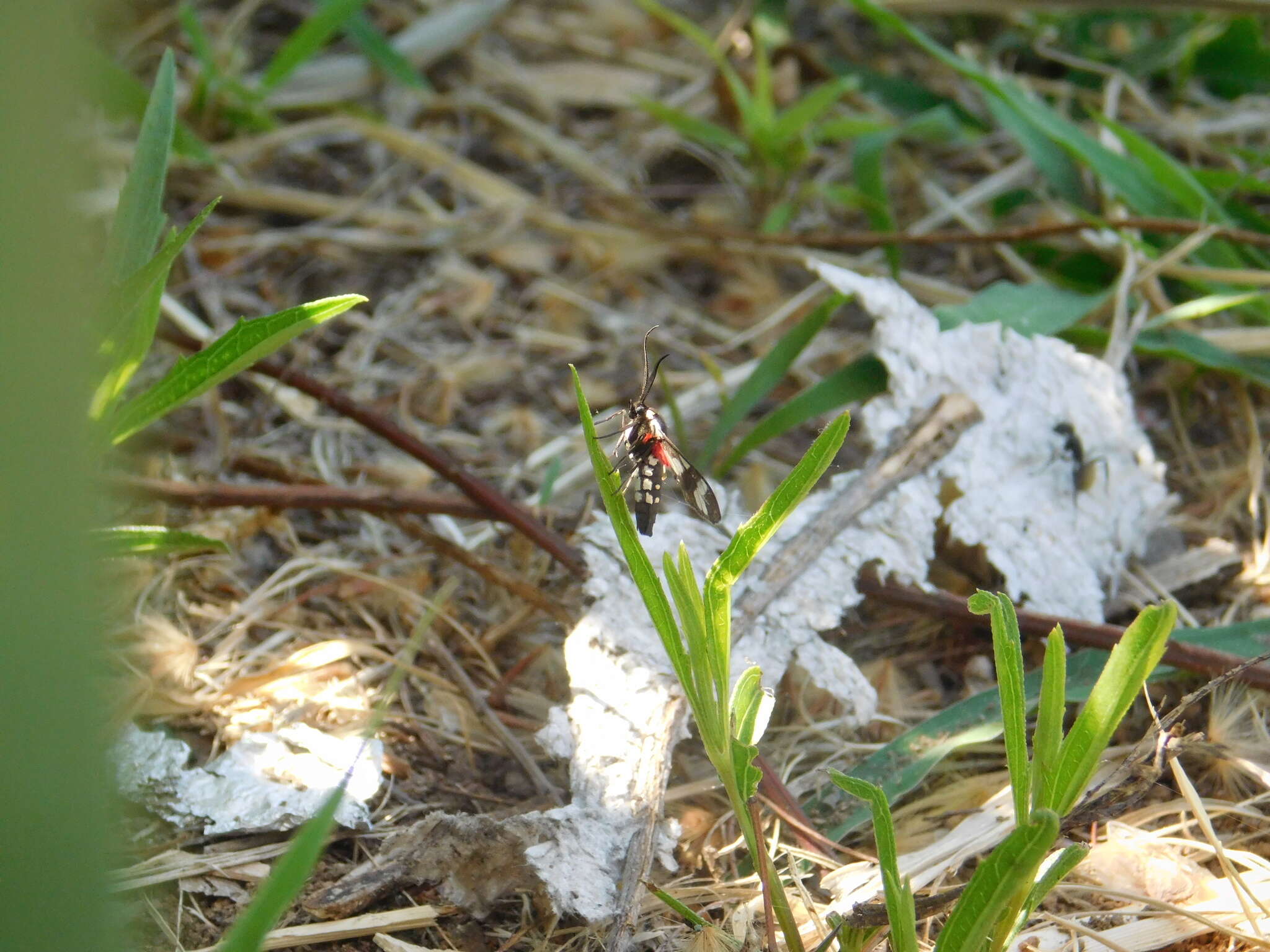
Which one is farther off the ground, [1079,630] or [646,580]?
[646,580]

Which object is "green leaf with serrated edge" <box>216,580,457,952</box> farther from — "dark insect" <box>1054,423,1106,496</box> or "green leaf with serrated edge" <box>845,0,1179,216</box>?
"green leaf with serrated edge" <box>845,0,1179,216</box>

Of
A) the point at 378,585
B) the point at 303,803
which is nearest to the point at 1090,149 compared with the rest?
the point at 378,585

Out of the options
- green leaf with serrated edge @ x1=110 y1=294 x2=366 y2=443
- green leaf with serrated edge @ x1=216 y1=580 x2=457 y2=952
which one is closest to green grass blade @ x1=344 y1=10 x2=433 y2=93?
green leaf with serrated edge @ x1=110 y1=294 x2=366 y2=443

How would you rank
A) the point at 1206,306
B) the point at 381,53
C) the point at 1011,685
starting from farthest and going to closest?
the point at 381,53, the point at 1206,306, the point at 1011,685

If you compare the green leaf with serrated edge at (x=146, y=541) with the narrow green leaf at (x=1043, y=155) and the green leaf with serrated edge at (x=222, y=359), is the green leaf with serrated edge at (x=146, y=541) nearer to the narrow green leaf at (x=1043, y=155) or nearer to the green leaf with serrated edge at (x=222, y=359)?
the green leaf with serrated edge at (x=222, y=359)

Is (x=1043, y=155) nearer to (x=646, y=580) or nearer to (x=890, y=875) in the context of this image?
(x=646, y=580)

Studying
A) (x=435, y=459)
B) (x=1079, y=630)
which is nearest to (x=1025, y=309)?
(x=1079, y=630)

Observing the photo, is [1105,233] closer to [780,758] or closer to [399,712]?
[780,758]
